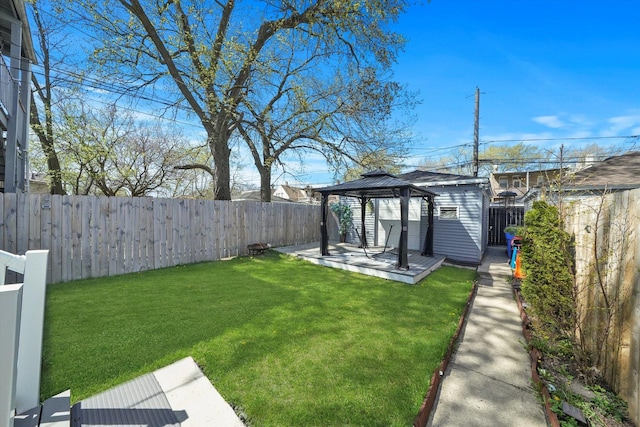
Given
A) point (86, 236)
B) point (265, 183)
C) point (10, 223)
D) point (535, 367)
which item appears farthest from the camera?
point (265, 183)

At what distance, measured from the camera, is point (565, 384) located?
8.38 feet

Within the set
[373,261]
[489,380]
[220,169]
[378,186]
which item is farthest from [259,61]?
[489,380]

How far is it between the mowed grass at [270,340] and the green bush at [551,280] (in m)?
1.04

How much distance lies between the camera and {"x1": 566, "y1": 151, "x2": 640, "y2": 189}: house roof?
6941 mm

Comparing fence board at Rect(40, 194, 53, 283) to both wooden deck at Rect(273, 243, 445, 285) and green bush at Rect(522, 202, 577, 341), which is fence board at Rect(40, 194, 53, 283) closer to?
wooden deck at Rect(273, 243, 445, 285)

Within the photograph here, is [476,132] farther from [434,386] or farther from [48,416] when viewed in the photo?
[48,416]

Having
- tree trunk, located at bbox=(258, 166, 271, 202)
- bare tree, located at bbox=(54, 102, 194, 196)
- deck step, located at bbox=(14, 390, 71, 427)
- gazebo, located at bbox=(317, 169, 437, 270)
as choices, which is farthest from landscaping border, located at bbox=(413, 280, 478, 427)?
bare tree, located at bbox=(54, 102, 194, 196)

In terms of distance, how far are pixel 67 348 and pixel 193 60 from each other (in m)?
8.34

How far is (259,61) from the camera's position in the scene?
9430 millimetres

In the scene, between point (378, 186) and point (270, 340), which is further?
point (378, 186)

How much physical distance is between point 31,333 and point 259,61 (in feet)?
32.9

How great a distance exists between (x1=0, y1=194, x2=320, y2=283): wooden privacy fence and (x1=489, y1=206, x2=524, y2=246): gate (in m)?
11.4

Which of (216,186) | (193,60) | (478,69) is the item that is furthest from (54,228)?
(478,69)

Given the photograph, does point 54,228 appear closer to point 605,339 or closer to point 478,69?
point 605,339
